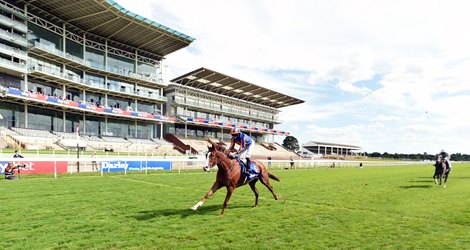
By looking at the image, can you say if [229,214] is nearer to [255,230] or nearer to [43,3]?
[255,230]

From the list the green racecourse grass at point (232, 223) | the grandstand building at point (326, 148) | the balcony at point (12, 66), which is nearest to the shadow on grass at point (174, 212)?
the green racecourse grass at point (232, 223)

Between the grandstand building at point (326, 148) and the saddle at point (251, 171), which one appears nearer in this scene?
the saddle at point (251, 171)

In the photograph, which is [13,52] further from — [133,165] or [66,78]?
[133,165]

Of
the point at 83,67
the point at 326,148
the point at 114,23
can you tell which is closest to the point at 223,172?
the point at 114,23

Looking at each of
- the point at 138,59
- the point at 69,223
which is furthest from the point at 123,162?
the point at 138,59

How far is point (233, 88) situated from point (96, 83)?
32.2m

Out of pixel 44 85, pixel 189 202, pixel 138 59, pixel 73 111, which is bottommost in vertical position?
pixel 189 202

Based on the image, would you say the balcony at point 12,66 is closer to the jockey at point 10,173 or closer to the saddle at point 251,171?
the jockey at point 10,173

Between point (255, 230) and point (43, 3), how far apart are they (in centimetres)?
4850

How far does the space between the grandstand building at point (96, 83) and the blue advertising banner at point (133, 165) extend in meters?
17.0

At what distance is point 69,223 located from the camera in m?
7.19

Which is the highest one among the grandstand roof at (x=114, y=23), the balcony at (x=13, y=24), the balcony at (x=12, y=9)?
the grandstand roof at (x=114, y=23)

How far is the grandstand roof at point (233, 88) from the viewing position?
6656cm

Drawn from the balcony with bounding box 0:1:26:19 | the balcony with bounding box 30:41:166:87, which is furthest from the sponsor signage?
the balcony with bounding box 0:1:26:19
